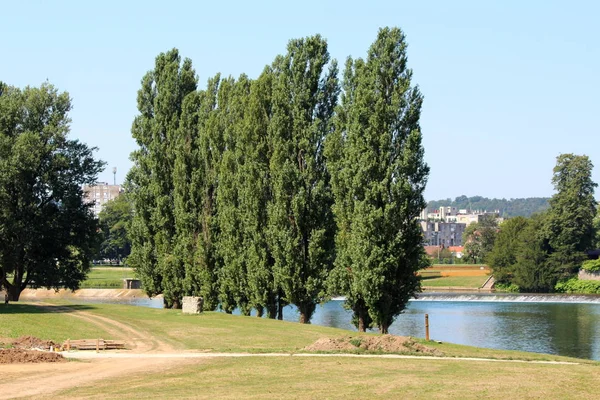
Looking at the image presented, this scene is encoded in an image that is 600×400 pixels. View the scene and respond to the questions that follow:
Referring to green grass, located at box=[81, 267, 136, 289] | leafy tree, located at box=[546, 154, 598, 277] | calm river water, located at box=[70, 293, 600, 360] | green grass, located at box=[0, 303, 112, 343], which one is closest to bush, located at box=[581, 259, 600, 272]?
leafy tree, located at box=[546, 154, 598, 277]

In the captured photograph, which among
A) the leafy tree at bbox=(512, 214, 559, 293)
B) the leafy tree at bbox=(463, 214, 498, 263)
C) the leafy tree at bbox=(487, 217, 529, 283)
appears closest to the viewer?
the leafy tree at bbox=(512, 214, 559, 293)

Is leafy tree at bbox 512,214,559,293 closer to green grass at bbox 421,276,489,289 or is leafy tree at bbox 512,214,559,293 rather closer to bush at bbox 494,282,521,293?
bush at bbox 494,282,521,293

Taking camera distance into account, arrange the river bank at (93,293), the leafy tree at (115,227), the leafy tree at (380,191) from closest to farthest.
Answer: the leafy tree at (380,191) < the river bank at (93,293) < the leafy tree at (115,227)

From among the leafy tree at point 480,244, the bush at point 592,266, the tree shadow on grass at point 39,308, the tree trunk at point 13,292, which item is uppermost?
the leafy tree at point 480,244

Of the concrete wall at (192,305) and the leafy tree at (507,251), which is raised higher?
the leafy tree at (507,251)

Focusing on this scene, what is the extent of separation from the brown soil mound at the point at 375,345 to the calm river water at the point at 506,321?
484 inches

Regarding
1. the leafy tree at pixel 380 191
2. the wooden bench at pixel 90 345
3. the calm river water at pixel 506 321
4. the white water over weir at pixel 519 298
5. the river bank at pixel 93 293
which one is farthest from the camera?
the river bank at pixel 93 293

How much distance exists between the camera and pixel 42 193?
2309 inches

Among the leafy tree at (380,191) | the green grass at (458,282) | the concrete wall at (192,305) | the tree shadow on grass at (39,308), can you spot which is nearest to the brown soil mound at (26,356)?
the tree shadow on grass at (39,308)

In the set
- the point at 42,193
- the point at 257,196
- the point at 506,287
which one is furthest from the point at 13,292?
the point at 506,287

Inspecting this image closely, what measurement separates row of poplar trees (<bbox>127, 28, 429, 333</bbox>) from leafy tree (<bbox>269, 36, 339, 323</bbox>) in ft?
0.26

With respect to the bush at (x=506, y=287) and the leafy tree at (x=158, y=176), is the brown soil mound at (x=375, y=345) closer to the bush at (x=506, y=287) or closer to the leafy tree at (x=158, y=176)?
the leafy tree at (x=158, y=176)

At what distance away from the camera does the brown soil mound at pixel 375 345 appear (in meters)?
32.4

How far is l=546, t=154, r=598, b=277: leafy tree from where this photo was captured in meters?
112
